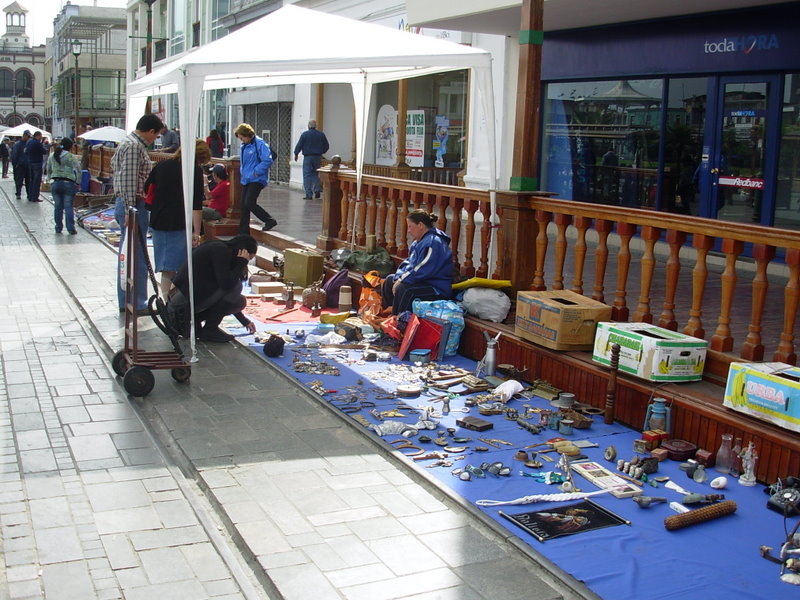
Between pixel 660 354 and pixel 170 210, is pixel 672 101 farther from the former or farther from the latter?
pixel 660 354

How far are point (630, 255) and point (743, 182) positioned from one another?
439 cm

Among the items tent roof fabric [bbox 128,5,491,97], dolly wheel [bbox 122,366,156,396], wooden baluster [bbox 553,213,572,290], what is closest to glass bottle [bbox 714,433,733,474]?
wooden baluster [bbox 553,213,572,290]

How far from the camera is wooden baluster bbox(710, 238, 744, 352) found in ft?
18.6

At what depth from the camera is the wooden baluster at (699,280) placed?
5.85 meters

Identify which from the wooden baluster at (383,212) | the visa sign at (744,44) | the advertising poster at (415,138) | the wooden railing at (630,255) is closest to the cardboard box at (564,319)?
the wooden railing at (630,255)

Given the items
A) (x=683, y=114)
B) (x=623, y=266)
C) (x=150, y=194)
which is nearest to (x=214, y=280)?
(x=150, y=194)

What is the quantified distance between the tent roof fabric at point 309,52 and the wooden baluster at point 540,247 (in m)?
1.80

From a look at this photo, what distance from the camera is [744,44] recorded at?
10242 millimetres

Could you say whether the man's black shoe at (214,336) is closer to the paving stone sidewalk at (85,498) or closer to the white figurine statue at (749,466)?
the paving stone sidewalk at (85,498)

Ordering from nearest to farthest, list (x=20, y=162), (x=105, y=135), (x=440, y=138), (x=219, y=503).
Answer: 1. (x=219, y=503)
2. (x=440, y=138)
3. (x=105, y=135)
4. (x=20, y=162)

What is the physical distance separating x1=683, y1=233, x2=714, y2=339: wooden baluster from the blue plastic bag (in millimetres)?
2173

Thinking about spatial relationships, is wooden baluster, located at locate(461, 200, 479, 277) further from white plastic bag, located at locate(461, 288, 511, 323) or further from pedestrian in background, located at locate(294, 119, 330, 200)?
pedestrian in background, located at locate(294, 119, 330, 200)

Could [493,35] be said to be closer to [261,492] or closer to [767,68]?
[767,68]

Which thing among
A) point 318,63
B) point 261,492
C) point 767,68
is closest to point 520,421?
point 261,492
